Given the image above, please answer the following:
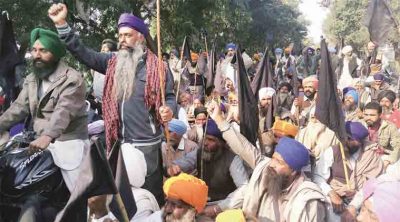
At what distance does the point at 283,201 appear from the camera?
417 cm

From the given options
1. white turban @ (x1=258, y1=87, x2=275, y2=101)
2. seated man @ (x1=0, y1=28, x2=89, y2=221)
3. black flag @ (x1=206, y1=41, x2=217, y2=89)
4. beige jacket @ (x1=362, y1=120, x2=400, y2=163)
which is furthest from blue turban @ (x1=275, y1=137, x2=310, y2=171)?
black flag @ (x1=206, y1=41, x2=217, y2=89)

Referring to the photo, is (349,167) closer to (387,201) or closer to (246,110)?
(246,110)

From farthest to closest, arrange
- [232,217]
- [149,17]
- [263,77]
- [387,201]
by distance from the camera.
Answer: [149,17] < [263,77] < [232,217] < [387,201]

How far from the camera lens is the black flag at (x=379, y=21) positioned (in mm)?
6113

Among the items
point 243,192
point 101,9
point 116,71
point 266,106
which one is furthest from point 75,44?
point 101,9

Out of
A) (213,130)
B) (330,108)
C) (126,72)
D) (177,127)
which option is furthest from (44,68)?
(330,108)

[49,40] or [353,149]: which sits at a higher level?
[49,40]

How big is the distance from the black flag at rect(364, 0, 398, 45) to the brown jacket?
3.47 metres

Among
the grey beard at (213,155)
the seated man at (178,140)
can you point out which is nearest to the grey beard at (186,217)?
the grey beard at (213,155)

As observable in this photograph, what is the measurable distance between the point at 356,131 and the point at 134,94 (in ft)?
7.87

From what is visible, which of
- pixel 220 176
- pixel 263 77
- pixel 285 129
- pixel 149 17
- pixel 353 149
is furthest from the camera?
pixel 149 17

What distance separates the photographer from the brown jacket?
12.3ft

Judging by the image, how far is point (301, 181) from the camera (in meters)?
4.15

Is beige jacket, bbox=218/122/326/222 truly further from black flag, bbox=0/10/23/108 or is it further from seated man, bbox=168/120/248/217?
black flag, bbox=0/10/23/108
